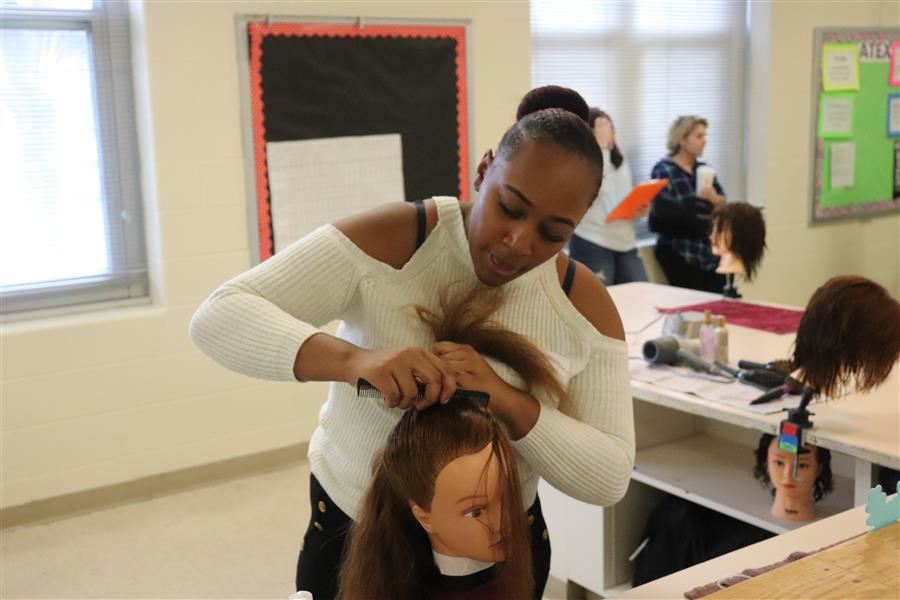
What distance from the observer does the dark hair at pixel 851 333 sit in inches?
79.0

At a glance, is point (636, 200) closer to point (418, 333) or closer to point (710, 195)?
point (710, 195)

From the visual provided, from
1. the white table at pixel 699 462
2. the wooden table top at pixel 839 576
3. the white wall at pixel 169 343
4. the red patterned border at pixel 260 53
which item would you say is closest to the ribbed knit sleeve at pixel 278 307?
the wooden table top at pixel 839 576

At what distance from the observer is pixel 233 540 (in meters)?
3.41

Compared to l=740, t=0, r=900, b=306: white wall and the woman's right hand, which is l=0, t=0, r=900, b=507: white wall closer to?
l=740, t=0, r=900, b=306: white wall

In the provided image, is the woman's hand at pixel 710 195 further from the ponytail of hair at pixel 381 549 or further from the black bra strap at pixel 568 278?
the ponytail of hair at pixel 381 549

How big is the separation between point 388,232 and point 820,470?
1.44 metres

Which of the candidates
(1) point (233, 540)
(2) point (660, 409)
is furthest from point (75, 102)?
(2) point (660, 409)

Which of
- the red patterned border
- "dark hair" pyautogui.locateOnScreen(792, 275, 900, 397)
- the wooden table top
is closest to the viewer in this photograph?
the wooden table top

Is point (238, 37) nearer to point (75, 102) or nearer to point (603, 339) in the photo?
point (75, 102)

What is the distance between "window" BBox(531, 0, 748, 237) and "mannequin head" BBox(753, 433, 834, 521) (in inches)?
125

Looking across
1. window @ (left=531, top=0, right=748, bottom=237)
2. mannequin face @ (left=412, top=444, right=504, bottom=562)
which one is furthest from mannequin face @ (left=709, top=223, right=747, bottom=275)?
mannequin face @ (left=412, top=444, right=504, bottom=562)

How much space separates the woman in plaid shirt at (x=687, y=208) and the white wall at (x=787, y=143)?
708 mm

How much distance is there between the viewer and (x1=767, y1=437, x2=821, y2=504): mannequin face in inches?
90.2

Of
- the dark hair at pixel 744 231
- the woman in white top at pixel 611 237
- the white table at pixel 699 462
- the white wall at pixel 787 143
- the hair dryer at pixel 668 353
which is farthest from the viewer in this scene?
the white wall at pixel 787 143
